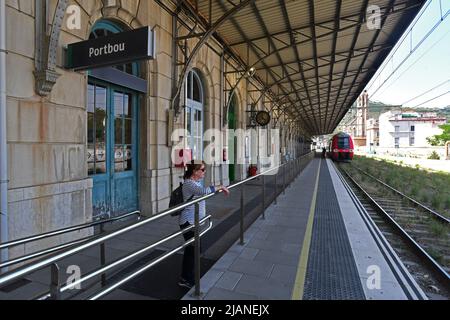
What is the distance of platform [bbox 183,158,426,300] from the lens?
3111mm

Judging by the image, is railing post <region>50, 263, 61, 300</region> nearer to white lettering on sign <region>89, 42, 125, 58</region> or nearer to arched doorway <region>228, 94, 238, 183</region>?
white lettering on sign <region>89, 42, 125, 58</region>

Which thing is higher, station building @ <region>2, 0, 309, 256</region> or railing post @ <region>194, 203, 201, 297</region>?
station building @ <region>2, 0, 309, 256</region>

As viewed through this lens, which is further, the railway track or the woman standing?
the railway track

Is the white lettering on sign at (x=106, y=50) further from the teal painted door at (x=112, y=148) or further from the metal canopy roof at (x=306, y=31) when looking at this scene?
the metal canopy roof at (x=306, y=31)

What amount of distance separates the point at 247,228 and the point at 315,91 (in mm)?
17815

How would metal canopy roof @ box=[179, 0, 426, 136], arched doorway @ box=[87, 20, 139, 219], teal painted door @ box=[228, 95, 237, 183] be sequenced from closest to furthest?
arched doorway @ box=[87, 20, 139, 219], metal canopy roof @ box=[179, 0, 426, 136], teal painted door @ box=[228, 95, 237, 183]

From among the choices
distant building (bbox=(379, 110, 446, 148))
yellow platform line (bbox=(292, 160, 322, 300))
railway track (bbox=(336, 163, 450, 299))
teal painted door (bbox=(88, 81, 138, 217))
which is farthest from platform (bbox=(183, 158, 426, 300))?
distant building (bbox=(379, 110, 446, 148))

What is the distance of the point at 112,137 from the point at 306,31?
26.0ft

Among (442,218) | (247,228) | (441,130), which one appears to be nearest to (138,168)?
(247,228)


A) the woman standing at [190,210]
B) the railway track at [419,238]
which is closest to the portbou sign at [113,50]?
the woman standing at [190,210]

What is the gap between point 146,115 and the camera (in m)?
6.48

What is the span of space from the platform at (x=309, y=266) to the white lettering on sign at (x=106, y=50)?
3.22 metres

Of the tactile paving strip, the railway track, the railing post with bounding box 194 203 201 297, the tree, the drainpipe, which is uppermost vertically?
the tree
